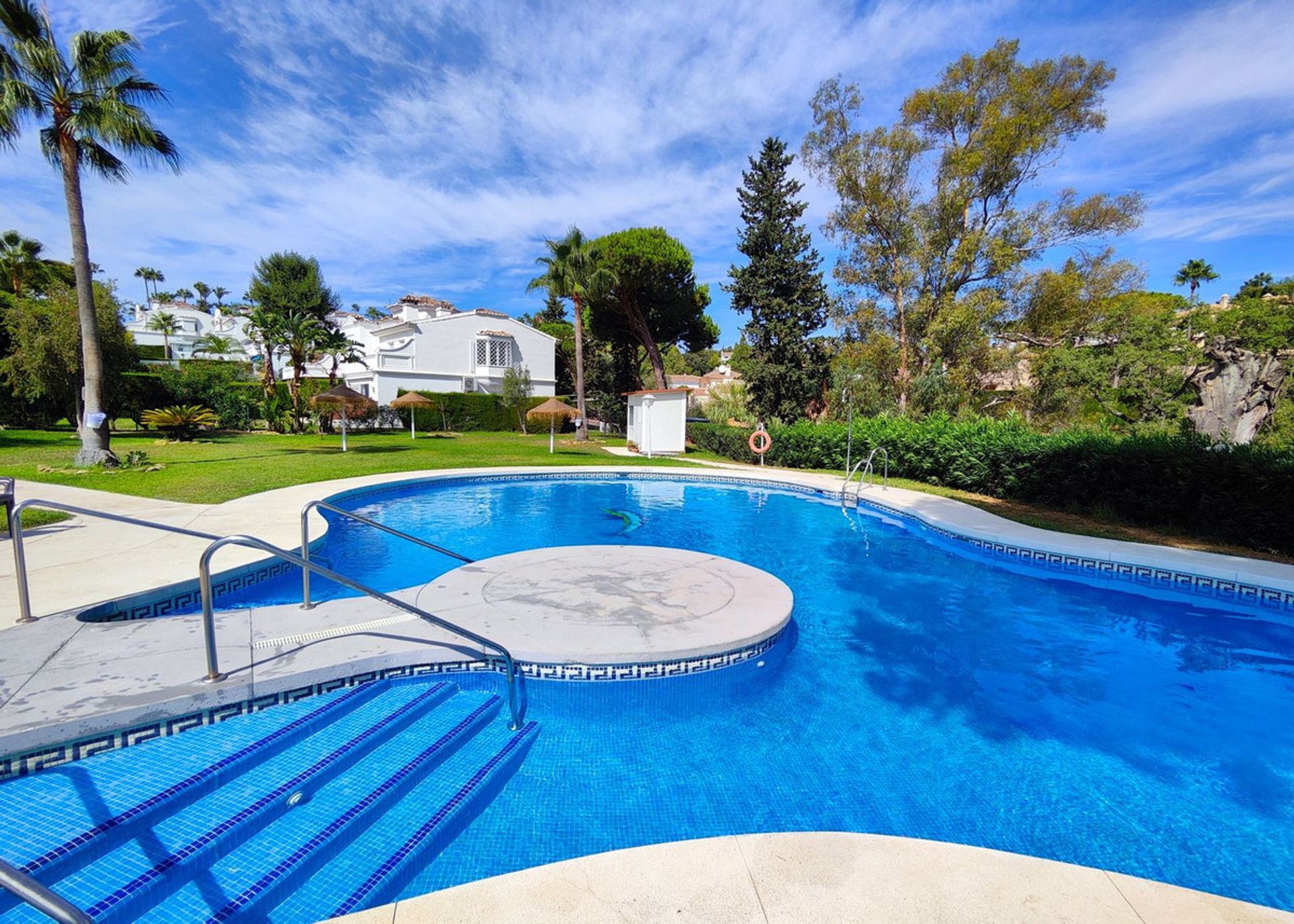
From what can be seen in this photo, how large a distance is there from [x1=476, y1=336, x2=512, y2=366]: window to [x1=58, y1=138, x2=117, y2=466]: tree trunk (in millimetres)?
21998

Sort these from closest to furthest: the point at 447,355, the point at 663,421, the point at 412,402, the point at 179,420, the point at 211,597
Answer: the point at 211,597, the point at 179,420, the point at 663,421, the point at 412,402, the point at 447,355

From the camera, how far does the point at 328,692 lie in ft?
13.4

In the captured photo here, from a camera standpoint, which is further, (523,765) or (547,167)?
(547,167)

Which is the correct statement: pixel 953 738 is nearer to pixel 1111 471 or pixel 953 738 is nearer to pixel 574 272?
pixel 1111 471

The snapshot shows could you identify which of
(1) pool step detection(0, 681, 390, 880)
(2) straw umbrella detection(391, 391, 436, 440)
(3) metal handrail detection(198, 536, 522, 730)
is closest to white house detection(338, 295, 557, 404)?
(2) straw umbrella detection(391, 391, 436, 440)

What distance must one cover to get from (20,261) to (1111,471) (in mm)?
40439

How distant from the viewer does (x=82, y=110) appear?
12.7m

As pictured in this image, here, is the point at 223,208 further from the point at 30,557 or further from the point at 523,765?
the point at 523,765

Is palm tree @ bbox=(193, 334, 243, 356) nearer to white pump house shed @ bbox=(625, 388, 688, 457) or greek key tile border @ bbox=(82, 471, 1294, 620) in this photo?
white pump house shed @ bbox=(625, 388, 688, 457)

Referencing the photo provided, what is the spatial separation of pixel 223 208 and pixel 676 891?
75.6 ft

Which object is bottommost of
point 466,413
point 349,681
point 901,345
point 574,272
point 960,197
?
point 349,681

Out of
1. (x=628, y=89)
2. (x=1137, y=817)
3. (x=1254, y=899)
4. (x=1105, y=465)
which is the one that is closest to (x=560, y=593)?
(x=1137, y=817)

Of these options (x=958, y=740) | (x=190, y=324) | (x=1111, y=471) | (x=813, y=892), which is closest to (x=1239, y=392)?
Result: (x=1111, y=471)

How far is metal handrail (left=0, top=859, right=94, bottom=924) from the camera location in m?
1.21
